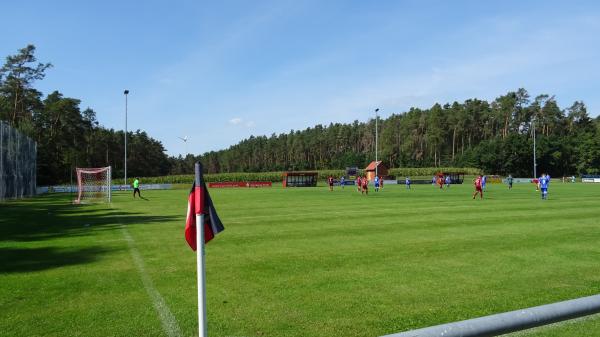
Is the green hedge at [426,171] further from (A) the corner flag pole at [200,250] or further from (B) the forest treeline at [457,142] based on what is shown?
(A) the corner flag pole at [200,250]

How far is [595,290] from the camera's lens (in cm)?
741

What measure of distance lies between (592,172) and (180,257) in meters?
109

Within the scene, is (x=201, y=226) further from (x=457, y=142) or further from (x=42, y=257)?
(x=457, y=142)

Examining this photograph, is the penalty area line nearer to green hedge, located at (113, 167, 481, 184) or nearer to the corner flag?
the corner flag

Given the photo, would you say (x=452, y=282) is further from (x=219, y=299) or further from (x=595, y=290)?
(x=219, y=299)

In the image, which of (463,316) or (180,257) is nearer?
(463,316)

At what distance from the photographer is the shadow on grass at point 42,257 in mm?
9773

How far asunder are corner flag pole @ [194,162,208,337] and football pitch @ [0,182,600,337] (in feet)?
6.24

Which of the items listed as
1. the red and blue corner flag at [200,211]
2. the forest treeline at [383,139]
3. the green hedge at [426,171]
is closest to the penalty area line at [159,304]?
the red and blue corner flag at [200,211]

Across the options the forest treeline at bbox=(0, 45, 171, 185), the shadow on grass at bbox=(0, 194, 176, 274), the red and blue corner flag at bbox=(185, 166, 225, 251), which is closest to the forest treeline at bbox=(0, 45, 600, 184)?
the forest treeline at bbox=(0, 45, 171, 185)

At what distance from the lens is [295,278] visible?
27.8ft

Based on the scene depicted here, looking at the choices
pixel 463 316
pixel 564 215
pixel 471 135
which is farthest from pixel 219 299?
pixel 471 135

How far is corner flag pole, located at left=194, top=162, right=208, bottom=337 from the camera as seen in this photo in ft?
12.6

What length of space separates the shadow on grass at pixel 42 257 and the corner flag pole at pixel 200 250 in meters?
7.19
